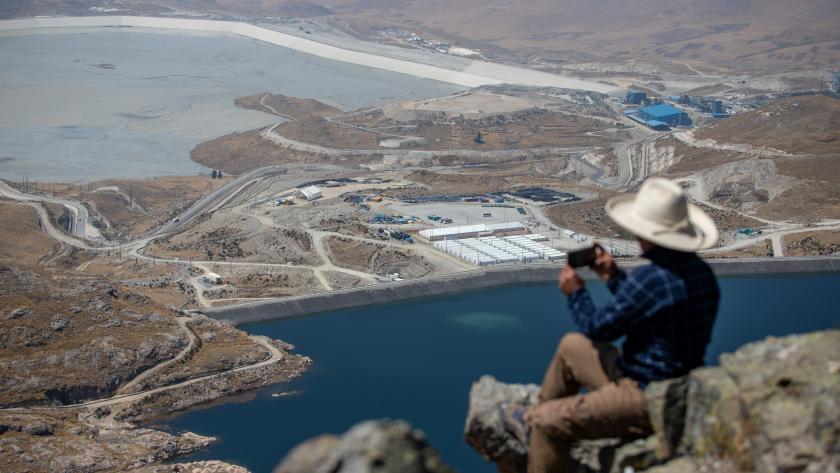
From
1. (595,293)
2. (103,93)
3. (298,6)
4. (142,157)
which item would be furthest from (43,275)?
(298,6)

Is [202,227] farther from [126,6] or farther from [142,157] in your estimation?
[126,6]

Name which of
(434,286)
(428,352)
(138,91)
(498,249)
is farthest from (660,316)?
(138,91)

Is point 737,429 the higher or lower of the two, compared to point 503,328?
higher

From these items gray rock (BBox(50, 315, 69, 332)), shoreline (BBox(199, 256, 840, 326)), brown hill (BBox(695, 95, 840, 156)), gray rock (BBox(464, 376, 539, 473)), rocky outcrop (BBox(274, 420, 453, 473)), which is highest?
rocky outcrop (BBox(274, 420, 453, 473))

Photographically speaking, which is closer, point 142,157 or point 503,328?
point 503,328

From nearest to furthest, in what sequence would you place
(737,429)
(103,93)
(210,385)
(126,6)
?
(737,429) → (210,385) → (103,93) → (126,6)

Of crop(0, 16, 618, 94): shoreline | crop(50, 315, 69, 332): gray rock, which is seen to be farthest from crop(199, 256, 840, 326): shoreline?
crop(0, 16, 618, 94): shoreline

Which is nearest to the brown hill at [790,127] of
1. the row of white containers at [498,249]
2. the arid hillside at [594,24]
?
the row of white containers at [498,249]

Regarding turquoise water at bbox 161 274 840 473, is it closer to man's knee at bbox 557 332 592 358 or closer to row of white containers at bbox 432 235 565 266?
row of white containers at bbox 432 235 565 266
